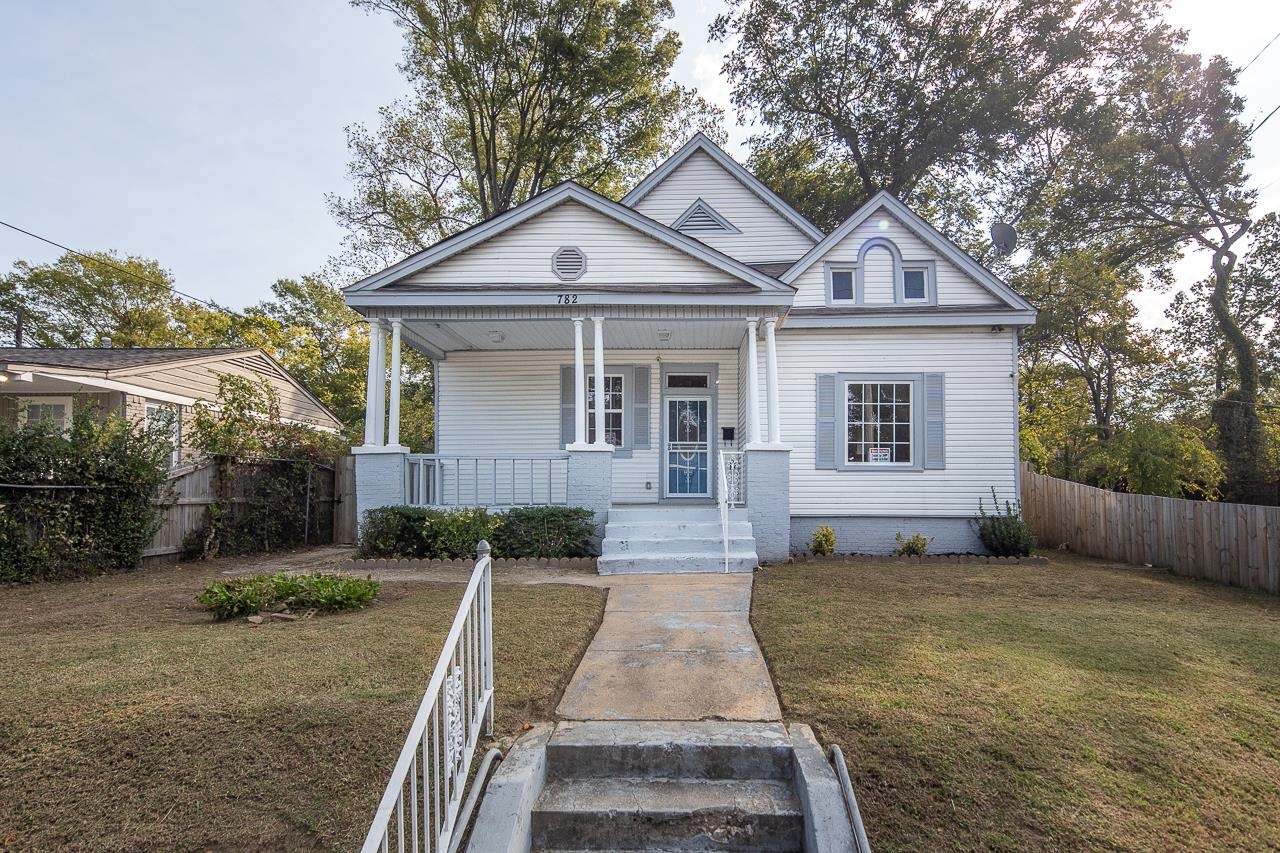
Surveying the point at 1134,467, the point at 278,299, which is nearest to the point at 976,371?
the point at 1134,467

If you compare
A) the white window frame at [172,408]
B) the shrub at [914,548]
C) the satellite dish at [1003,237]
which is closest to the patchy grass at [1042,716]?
the shrub at [914,548]

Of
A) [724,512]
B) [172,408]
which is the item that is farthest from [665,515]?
[172,408]

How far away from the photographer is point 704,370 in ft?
37.9

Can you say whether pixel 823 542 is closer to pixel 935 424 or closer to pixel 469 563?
pixel 935 424

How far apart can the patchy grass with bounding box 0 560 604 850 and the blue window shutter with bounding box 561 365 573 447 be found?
614 cm

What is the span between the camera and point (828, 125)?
20.6m

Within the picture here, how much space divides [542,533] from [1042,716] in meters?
6.50

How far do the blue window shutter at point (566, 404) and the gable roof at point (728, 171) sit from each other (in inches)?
147

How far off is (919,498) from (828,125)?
15108 millimetres

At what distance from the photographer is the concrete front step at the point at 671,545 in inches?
336

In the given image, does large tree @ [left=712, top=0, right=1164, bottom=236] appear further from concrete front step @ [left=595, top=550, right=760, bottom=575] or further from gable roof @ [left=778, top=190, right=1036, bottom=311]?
concrete front step @ [left=595, top=550, right=760, bottom=575]

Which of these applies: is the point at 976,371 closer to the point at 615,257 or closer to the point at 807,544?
the point at 807,544

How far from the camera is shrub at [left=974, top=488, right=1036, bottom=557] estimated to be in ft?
31.6

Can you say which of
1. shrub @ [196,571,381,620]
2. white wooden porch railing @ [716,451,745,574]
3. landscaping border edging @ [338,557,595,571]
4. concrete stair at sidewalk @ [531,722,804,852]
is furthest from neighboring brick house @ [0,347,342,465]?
concrete stair at sidewalk @ [531,722,804,852]
